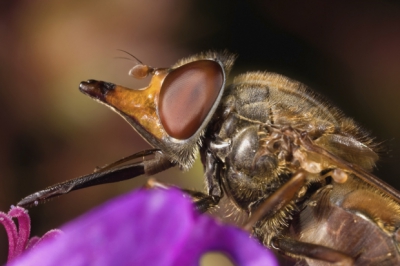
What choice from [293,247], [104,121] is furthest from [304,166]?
[104,121]

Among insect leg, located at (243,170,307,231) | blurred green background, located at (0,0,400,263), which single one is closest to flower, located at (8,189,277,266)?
insect leg, located at (243,170,307,231)

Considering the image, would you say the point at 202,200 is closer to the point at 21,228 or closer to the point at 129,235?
the point at 21,228

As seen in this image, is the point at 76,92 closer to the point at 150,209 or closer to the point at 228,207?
the point at 228,207

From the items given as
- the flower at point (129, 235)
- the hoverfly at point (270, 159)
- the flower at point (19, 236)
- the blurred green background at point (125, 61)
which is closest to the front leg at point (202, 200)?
the hoverfly at point (270, 159)

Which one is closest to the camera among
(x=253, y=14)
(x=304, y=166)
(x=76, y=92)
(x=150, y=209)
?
(x=150, y=209)

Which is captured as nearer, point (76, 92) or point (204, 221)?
point (204, 221)

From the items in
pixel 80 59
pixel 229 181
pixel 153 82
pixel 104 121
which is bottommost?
pixel 104 121

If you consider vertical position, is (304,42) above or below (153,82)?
below
